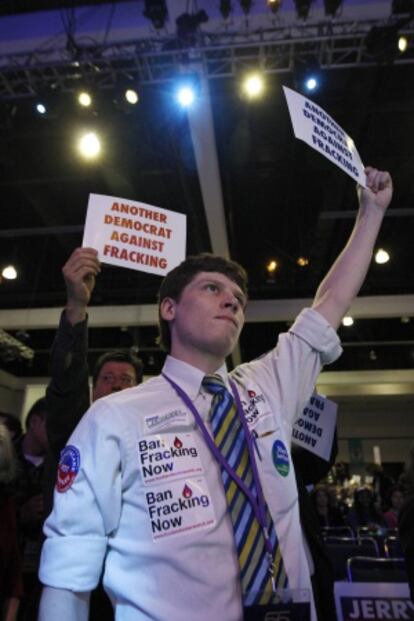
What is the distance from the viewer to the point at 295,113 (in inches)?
52.7

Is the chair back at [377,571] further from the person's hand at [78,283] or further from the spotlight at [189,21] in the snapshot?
the spotlight at [189,21]

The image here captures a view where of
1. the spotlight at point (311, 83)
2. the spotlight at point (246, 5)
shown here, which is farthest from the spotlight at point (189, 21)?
the spotlight at point (311, 83)

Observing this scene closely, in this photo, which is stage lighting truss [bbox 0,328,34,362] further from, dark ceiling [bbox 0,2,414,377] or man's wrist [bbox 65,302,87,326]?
man's wrist [bbox 65,302,87,326]

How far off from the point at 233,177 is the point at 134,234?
13.7ft

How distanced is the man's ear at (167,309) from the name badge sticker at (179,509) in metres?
0.51

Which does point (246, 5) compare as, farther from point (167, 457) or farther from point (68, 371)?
point (167, 457)

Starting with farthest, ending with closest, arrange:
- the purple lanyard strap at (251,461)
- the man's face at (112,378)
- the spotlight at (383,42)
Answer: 1. the spotlight at (383,42)
2. the man's face at (112,378)
3. the purple lanyard strap at (251,461)

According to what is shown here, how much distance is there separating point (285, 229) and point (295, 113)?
5370 millimetres

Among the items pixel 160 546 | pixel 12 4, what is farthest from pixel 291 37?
pixel 160 546

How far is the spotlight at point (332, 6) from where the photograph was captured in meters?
3.39

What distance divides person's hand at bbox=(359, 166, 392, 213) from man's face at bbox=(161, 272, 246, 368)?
0.50 metres

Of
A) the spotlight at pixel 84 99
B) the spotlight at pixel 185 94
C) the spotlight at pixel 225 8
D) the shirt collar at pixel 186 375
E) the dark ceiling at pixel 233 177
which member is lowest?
the shirt collar at pixel 186 375

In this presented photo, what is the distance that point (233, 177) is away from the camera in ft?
18.2

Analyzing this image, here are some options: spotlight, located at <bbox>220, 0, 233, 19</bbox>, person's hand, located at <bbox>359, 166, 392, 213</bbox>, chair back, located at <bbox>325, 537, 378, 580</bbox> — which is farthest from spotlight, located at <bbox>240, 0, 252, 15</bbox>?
chair back, located at <bbox>325, 537, 378, 580</bbox>
